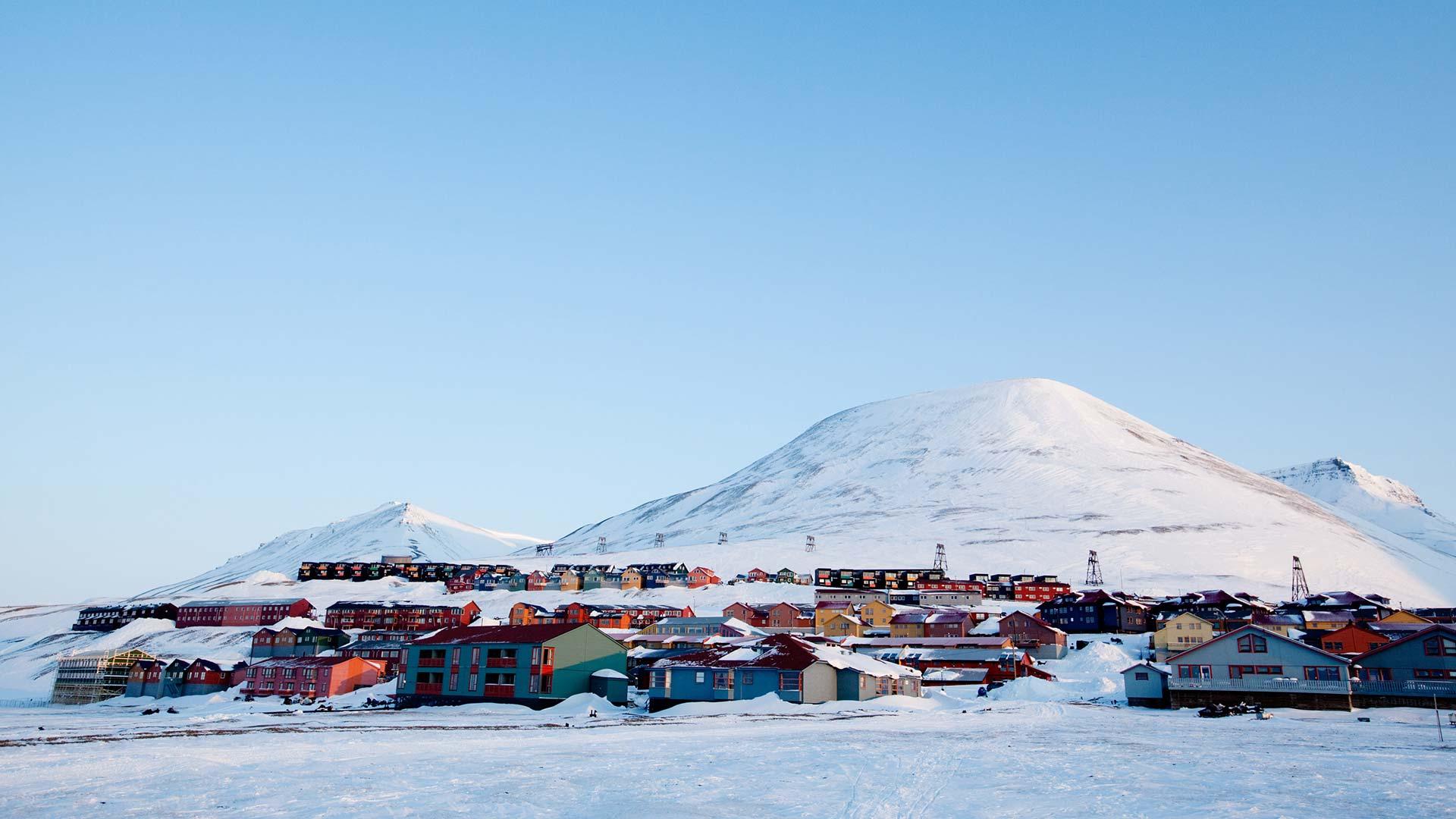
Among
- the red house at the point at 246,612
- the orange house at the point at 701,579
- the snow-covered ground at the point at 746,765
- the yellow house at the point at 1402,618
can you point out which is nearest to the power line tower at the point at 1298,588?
the yellow house at the point at 1402,618

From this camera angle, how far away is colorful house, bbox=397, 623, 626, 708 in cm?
6188

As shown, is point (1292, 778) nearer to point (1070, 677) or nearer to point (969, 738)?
point (969, 738)

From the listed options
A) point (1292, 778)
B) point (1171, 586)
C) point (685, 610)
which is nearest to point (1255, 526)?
point (1171, 586)

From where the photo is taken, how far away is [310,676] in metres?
75.2

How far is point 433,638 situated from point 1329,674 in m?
52.0

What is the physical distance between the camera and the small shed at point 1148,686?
5750cm

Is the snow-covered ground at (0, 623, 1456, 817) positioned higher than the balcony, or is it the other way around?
the balcony

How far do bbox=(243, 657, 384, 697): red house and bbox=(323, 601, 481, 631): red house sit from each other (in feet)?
116

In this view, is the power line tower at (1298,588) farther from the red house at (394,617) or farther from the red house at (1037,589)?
the red house at (394,617)

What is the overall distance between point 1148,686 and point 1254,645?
5.94 metres

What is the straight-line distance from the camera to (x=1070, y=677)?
74.2 meters

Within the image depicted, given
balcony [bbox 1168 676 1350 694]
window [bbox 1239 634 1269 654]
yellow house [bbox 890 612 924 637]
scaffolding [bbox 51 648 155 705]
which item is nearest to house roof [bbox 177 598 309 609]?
scaffolding [bbox 51 648 155 705]

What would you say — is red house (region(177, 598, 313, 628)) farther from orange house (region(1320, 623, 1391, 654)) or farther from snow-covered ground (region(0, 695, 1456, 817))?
orange house (region(1320, 623, 1391, 654))

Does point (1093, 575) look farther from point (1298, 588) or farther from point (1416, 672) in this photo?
point (1416, 672)
